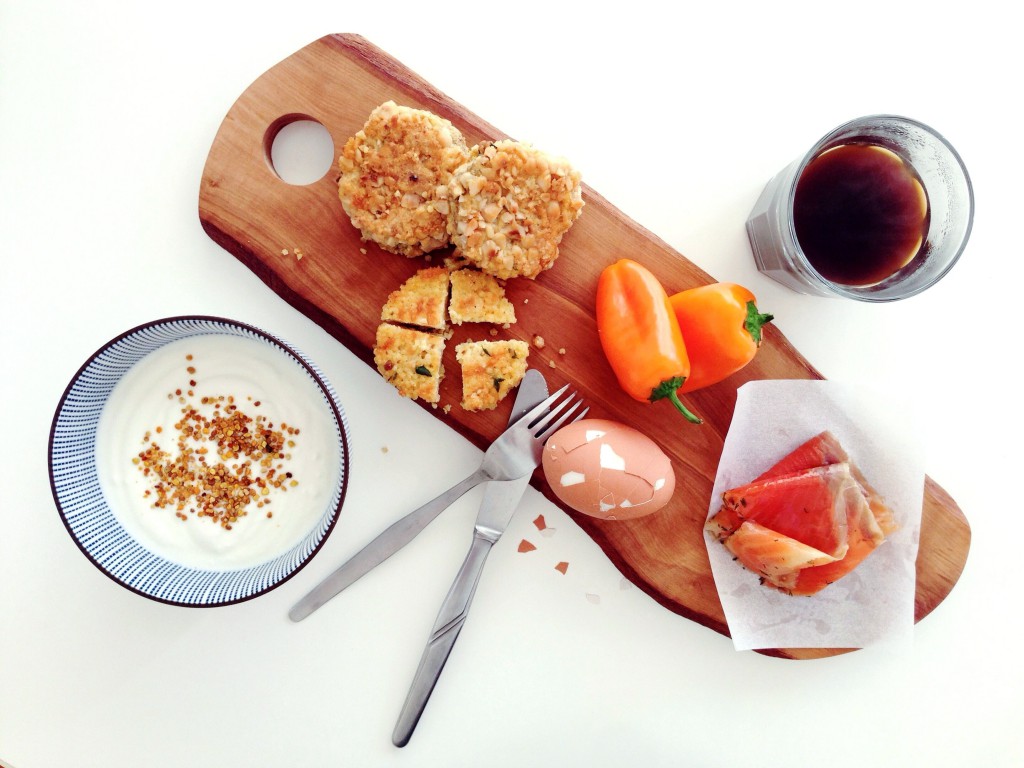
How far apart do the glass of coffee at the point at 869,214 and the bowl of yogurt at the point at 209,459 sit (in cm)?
124

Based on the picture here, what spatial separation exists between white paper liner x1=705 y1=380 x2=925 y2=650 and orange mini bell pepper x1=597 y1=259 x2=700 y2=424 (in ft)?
0.92

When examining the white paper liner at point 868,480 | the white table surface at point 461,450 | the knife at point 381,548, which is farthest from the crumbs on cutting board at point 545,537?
the white paper liner at point 868,480

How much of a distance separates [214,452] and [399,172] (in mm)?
861

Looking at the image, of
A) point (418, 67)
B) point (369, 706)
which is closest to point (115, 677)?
point (369, 706)

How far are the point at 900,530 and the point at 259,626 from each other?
1.77m

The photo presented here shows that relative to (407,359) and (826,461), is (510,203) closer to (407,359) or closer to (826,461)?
(407,359)

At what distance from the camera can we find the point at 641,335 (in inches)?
60.4

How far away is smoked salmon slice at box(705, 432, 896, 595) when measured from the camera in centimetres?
161

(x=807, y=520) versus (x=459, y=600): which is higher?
(x=807, y=520)

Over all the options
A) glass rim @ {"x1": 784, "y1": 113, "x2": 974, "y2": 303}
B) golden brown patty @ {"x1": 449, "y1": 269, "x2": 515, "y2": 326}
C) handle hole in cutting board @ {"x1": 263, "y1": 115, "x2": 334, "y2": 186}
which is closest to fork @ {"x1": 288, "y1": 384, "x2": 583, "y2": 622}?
golden brown patty @ {"x1": 449, "y1": 269, "x2": 515, "y2": 326}

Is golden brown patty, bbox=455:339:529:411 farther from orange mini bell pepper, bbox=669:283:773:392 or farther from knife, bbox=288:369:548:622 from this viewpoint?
orange mini bell pepper, bbox=669:283:773:392

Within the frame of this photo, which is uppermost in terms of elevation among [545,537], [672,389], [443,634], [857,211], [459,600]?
[857,211]

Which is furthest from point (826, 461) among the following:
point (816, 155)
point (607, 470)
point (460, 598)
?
point (460, 598)

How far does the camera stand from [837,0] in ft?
5.86
